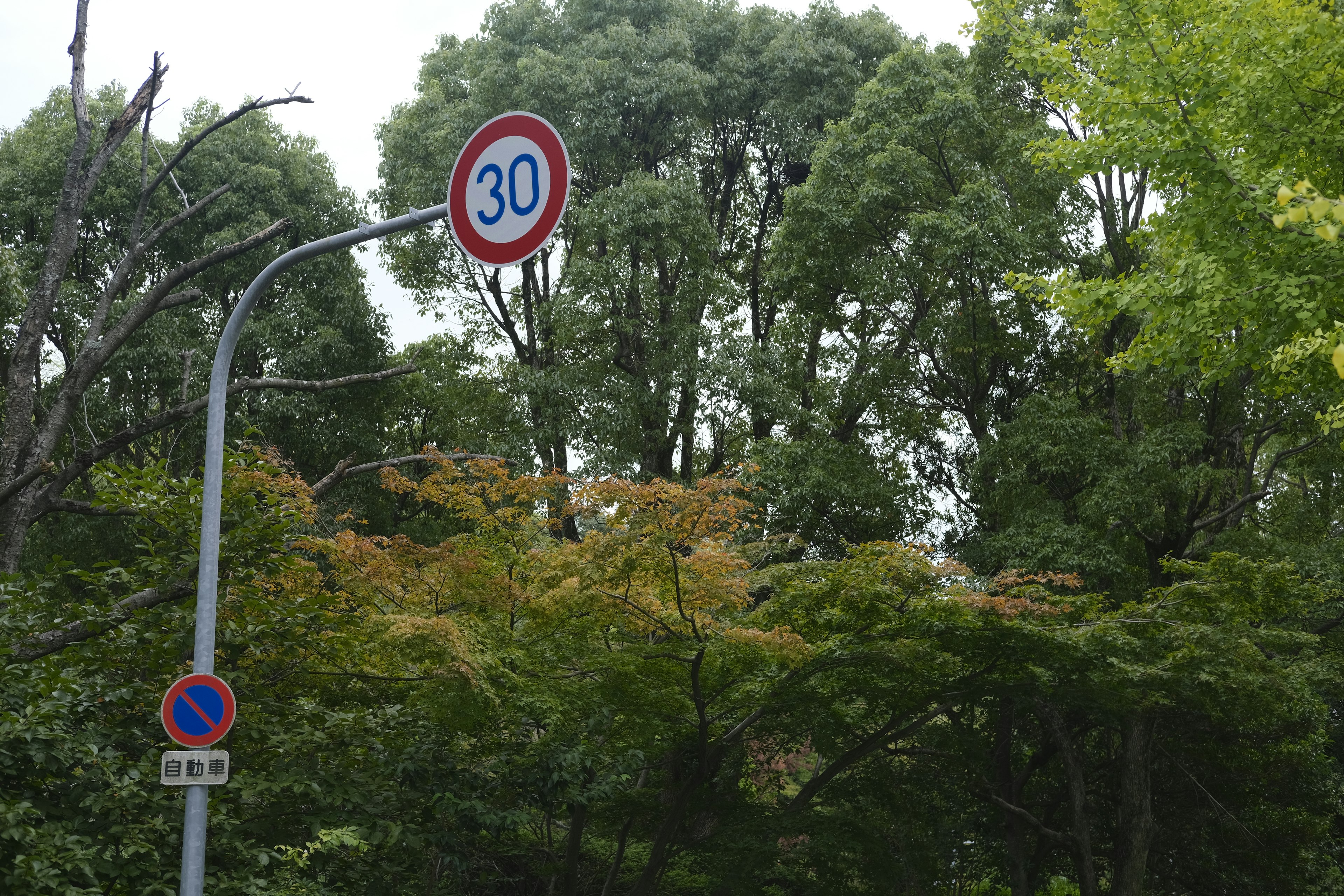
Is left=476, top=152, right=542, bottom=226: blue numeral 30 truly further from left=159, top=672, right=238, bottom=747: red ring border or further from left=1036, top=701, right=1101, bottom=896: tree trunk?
left=1036, top=701, right=1101, bottom=896: tree trunk

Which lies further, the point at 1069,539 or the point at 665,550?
the point at 1069,539

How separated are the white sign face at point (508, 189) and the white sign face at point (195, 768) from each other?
2.87m

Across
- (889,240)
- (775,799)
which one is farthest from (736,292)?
(775,799)

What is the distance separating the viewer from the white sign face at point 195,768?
5.02 meters

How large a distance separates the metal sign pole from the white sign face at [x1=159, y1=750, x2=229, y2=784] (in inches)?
2.0

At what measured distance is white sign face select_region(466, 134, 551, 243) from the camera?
4.23m

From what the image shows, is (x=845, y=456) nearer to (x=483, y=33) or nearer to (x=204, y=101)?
(x=483, y=33)

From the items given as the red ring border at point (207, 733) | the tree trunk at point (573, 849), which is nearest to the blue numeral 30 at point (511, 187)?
the red ring border at point (207, 733)

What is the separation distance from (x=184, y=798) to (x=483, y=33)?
17045mm

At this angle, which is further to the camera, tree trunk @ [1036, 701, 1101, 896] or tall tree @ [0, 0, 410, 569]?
tall tree @ [0, 0, 410, 569]

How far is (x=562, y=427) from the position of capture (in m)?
17.0

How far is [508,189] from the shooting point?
4289 mm

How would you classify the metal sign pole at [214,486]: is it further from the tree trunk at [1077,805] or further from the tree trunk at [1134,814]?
the tree trunk at [1134,814]

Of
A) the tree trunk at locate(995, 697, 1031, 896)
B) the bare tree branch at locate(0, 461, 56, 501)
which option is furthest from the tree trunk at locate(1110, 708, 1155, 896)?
the bare tree branch at locate(0, 461, 56, 501)
